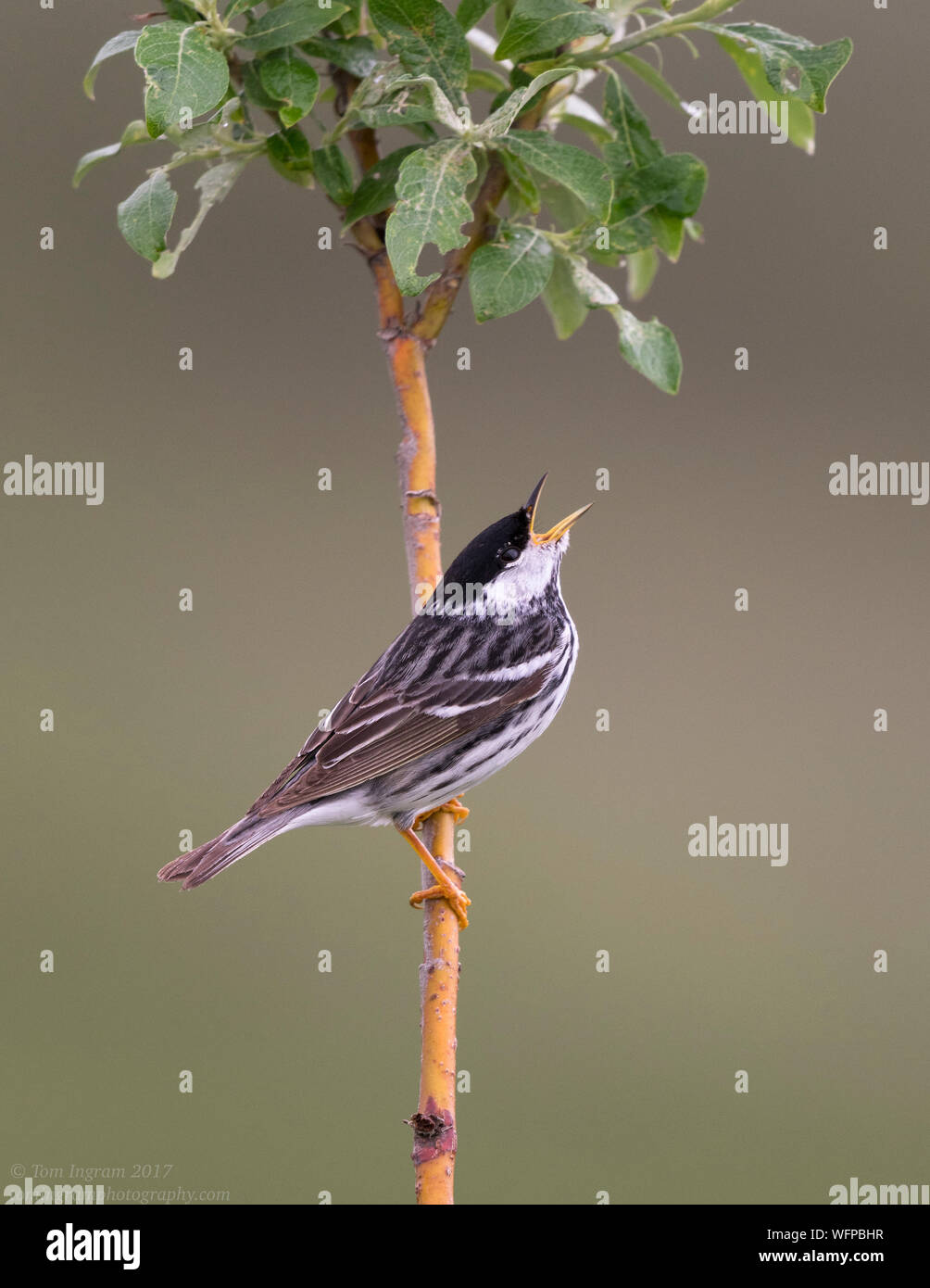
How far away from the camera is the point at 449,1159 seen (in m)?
1.13

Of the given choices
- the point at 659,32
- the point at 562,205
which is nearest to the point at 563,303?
the point at 562,205

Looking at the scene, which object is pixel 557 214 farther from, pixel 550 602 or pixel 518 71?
pixel 550 602

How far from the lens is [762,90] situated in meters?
1.32

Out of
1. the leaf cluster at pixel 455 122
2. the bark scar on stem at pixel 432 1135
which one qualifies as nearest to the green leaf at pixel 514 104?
the leaf cluster at pixel 455 122

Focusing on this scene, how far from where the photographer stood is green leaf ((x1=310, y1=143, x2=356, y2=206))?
125 centimetres

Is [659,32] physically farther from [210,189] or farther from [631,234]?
[210,189]

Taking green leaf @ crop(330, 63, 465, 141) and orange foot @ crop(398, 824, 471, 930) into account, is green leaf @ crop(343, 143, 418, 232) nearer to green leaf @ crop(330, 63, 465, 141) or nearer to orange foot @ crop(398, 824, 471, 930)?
green leaf @ crop(330, 63, 465, 141)

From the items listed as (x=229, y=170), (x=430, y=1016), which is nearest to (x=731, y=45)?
(x=229, y=170)

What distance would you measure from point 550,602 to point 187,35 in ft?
3.09

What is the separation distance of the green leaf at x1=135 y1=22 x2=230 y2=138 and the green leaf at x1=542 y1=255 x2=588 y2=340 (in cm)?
49

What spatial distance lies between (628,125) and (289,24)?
1.21ft

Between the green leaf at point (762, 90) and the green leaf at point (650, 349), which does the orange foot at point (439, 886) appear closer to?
the green leaf at point (650, 349)

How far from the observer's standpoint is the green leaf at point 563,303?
1429 millimetres

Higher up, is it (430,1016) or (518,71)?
(518,71)
